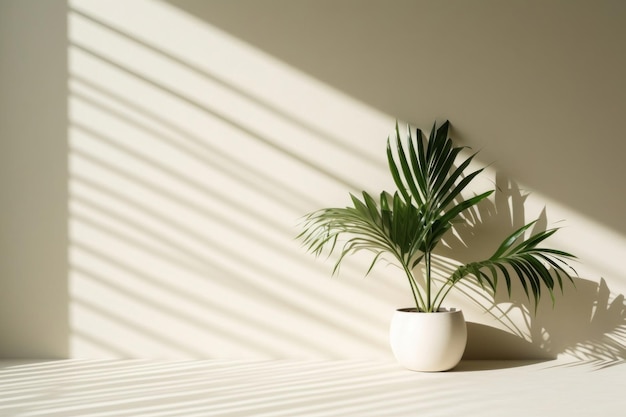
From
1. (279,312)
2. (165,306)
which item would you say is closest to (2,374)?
(165,306)

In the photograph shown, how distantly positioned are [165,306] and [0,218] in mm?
932

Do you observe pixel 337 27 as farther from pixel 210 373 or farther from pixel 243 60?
pixel 210 373

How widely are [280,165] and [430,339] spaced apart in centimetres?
109

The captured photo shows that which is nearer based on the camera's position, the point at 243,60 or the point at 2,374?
the point at 2,374

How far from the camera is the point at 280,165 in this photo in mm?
3078

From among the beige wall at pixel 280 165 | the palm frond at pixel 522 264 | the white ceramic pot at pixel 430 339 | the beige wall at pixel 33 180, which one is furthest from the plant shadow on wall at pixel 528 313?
the beige wall at pixel 33 180

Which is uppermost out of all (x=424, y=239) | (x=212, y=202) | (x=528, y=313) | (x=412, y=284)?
(x=212, y=202)

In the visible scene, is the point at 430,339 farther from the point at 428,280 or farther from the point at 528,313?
the point at 528,313

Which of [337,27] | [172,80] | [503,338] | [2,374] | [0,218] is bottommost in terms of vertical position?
[2,374]

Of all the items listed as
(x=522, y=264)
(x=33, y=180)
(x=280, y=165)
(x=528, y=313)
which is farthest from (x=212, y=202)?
(x=528, y=313)

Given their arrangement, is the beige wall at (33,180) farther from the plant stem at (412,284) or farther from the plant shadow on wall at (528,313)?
the plant shadow on wall at (528,313)

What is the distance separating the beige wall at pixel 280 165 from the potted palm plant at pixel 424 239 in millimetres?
105

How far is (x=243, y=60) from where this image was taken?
311 cm

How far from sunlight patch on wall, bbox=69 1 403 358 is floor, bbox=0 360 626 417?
153 millimetres
